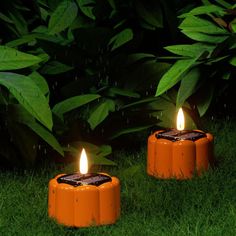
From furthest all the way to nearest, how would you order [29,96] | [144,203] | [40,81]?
[40,81], [29,96], [144,203]

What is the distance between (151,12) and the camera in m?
3.97

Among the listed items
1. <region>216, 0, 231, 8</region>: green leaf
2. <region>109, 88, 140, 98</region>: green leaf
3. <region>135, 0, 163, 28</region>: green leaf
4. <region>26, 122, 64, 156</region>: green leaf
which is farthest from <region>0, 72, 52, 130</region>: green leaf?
<region>216, 0, 231, 8</region>: green leaf

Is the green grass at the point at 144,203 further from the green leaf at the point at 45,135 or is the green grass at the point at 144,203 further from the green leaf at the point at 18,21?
the green leaf at the point at 18,21

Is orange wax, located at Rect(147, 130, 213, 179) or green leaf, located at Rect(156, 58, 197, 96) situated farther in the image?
green leaf, located at Rect(156, 58, 197, 96)

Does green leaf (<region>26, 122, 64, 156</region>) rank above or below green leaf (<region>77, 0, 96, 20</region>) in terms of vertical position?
below

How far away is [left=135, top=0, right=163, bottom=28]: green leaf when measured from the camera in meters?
3.94

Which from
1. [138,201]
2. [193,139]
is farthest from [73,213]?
[193,139]

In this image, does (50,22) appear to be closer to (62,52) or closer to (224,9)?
(62,52)

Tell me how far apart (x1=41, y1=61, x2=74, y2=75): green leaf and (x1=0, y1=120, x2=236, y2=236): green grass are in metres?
0.56

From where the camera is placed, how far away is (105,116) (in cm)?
364

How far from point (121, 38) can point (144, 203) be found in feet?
3.70

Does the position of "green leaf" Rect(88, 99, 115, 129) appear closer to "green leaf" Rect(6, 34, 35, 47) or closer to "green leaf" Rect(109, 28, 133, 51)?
"green leaf" Rect(109, 28, 133, 51)

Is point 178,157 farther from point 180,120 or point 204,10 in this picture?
point 204,10

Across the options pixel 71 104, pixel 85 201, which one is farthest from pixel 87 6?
pixel 85 201
